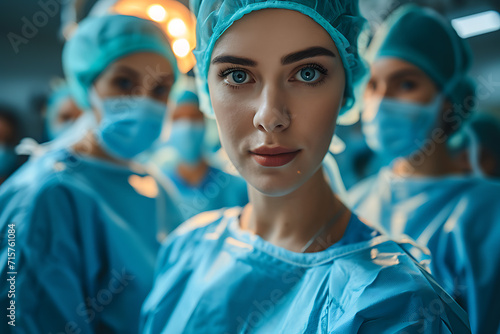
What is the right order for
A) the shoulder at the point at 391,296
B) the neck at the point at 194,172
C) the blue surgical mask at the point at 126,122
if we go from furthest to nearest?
the neck at the point at 194,172
the blue surgical mask at the point at 126,122
the shoulder at the point at 391,296

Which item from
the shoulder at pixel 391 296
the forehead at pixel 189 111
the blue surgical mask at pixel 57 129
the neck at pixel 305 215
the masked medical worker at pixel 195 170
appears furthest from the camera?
the forehead at pixel 189 111

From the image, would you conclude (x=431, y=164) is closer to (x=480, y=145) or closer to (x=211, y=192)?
(x=480, y=145)

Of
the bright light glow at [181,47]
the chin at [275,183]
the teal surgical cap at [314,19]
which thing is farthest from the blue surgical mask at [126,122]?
the chin at [275,183]

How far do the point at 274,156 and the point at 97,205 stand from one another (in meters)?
0.87

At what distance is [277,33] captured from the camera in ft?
3.05

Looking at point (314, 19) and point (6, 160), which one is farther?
point (6, 160)

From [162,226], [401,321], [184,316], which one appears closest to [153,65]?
[162,226]

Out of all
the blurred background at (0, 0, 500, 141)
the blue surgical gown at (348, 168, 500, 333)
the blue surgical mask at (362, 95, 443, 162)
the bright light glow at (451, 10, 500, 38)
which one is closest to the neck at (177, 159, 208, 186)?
the blurred background at (0, 0, 500, 141)

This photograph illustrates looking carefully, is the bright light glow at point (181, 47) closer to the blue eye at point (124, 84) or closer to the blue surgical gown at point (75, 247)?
the blue eye at point (124, 84)

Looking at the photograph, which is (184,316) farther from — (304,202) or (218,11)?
(218,11)

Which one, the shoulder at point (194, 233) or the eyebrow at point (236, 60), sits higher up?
the eyebrow at point (236, 60)

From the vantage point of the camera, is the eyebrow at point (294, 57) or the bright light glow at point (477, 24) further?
the bright light glow at point (477, 24)

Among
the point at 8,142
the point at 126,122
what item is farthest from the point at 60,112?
the point at 126,122

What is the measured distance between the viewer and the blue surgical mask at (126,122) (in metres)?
1.65
